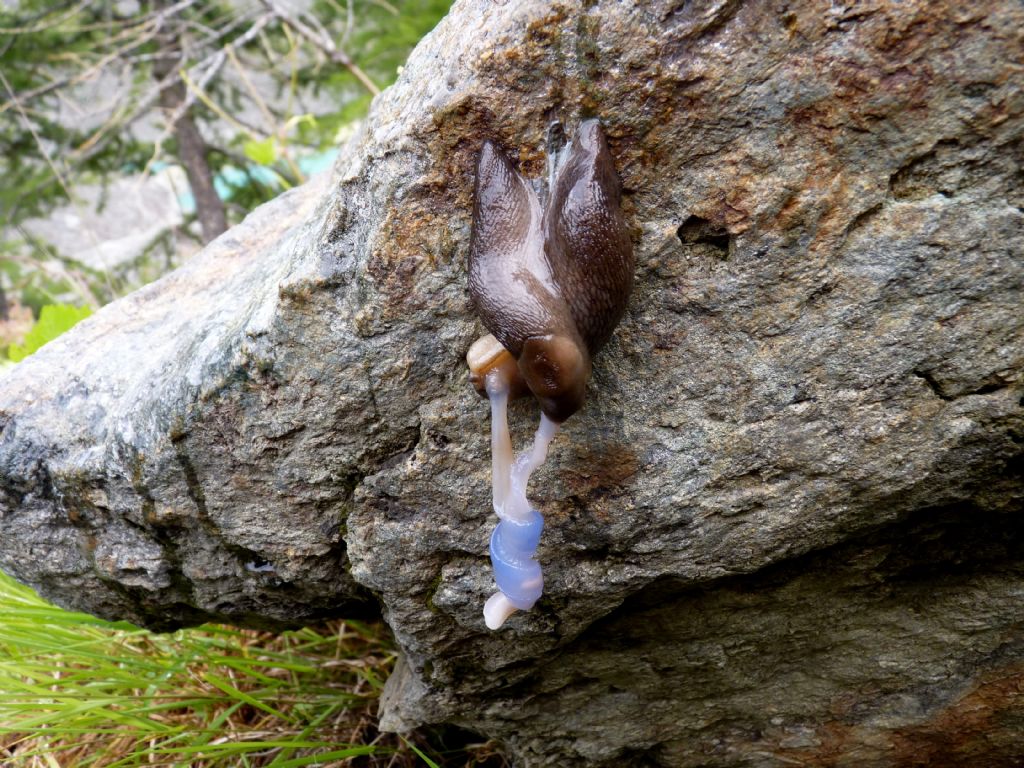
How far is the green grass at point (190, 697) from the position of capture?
6.57 ft

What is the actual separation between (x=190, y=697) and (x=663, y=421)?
5.23ft

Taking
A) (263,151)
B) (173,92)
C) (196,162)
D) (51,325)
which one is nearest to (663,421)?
(51,325)

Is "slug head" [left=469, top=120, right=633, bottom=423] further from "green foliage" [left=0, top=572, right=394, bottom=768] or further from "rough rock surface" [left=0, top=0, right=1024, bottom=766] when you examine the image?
"green foliage" [left=0, top=572, right=394, bottom=768]

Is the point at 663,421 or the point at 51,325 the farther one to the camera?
the point at 51,325

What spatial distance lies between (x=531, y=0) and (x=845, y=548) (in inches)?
40.5

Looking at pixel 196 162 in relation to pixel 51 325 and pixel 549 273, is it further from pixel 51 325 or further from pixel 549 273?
pixel 549 273

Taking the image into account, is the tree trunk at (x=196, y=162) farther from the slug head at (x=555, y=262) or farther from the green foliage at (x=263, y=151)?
the slug head at (x=555, y=262)

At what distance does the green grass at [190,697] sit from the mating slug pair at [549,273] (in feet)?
3.79

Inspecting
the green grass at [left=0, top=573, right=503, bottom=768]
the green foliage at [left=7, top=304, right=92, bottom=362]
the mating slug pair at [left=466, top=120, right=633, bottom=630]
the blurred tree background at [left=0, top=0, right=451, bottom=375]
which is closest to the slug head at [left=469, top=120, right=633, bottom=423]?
the mating slug pair at [left=466, top=120, right=633, bottom=630]

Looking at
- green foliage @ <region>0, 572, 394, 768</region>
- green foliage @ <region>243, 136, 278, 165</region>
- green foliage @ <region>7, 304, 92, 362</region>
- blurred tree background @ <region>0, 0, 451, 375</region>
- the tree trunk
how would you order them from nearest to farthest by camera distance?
green foliage @ <region>0, 572, 394, 768</region>, green foliage @ <region>7, 304, 92, 362</region>, green foliage @ <region>243, 136, 278, 165</region>, blurred tree background @ <region>0, 0, 451, 375</region>, the tree trunk

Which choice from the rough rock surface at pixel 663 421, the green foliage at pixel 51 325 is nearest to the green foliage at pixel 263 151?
the green foliage at pixel 51 325

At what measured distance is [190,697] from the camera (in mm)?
2143

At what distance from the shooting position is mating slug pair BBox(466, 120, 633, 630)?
1078 millimetres

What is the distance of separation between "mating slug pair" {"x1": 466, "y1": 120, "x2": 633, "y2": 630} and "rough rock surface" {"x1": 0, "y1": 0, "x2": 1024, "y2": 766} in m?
0.05
